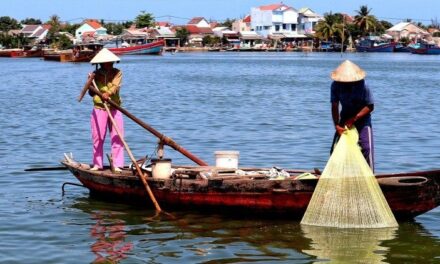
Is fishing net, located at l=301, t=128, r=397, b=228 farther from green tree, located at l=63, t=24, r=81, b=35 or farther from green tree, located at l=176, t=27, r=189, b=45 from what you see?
green tree, located at l=63, t=24, r=81, b=35

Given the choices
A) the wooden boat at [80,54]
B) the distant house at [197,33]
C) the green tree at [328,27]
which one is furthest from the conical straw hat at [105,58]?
the distant house at [197,33]

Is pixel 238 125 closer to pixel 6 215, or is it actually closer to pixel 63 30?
pixel 6 215

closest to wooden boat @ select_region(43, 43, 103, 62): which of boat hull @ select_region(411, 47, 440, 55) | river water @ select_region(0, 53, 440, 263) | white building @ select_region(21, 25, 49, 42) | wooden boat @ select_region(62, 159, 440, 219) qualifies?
river water @ select_region(0, 53, 440, 263)

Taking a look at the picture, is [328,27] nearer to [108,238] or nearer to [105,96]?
[105,96]

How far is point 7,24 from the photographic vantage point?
12544 centimetres

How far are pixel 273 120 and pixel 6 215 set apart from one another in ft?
39.1

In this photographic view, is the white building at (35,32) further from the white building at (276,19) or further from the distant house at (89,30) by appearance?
the white building at (276,19)

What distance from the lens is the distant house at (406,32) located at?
11806 centimetres

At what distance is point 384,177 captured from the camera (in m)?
8.09

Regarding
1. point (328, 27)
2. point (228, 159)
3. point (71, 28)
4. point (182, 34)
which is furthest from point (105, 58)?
point (71, 28)

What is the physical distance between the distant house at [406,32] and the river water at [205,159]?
295 feet

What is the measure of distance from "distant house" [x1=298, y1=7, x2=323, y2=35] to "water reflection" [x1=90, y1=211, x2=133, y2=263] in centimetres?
11126

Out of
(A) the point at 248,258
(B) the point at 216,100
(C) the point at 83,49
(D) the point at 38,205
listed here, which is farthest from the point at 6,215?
(C) the point at 83,49

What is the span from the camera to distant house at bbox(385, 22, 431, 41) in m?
118
